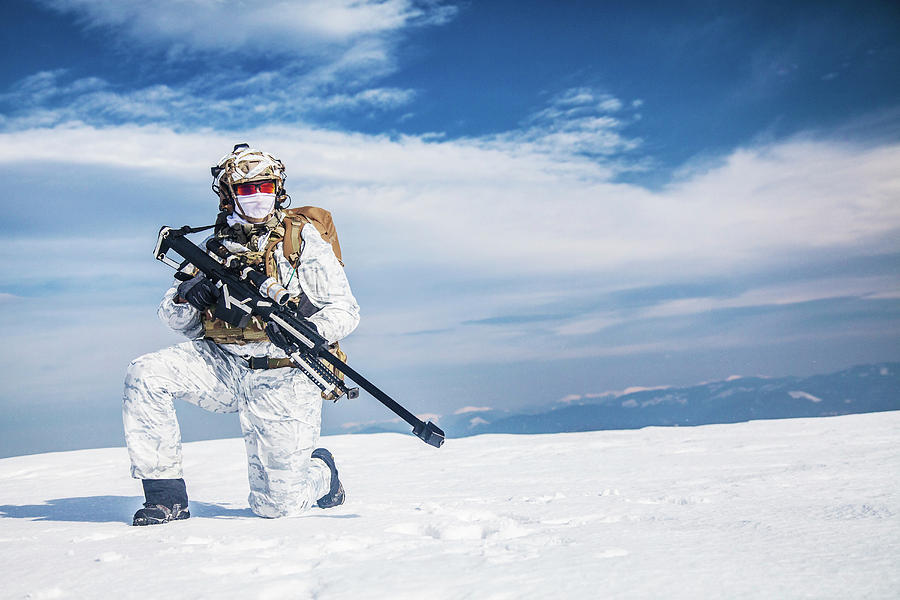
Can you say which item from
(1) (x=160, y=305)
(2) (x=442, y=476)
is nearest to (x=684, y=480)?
(2) (x=442, y=476)

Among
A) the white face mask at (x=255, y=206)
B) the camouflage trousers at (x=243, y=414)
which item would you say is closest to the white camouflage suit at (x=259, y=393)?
the camouflage trousers at (x=243, y=414)

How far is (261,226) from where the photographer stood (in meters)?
4.13

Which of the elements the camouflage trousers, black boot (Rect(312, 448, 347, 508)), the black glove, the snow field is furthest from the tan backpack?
the snow field

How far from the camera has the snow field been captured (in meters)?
2.17

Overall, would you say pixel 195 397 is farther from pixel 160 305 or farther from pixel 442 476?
pixel 442 476

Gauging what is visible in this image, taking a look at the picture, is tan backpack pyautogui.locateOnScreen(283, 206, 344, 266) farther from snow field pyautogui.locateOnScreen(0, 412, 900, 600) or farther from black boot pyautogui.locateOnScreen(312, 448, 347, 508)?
snow field pyautogui.locateOnScreen(0, 412, 900, 600)

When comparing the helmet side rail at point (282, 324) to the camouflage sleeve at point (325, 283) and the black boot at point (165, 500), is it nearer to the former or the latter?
the camouflage sleeve at point (325, 283)

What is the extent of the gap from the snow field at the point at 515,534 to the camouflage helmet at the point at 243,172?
1.87 meters

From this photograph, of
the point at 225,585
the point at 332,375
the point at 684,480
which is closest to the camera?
the point at 225,585

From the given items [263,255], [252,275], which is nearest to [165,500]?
[252,275]

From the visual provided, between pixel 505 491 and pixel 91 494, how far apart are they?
306 cm

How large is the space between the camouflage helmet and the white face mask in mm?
79

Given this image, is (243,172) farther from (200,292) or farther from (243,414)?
(243,414)

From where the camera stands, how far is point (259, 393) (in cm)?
408
